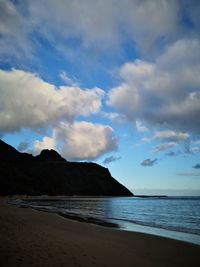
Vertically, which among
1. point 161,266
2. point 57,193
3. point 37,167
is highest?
point 37,167

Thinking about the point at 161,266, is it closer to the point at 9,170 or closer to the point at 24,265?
the point at 24,265

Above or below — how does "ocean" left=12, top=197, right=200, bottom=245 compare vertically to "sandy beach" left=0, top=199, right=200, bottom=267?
above

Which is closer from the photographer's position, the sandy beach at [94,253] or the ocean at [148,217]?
the sandy beach at [94,253]

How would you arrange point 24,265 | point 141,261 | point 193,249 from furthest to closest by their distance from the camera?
point 193,249 → point 141,261 → point 24,265

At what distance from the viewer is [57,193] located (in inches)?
7156

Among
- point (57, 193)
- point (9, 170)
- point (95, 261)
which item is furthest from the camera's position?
point (57, 193)

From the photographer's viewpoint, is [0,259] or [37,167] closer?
[0,259]

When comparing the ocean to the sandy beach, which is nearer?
the sandy beach

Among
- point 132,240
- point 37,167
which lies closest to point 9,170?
point 37,167

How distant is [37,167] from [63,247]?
190 metres

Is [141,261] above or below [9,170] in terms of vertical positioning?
below

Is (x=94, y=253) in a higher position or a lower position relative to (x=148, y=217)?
lower

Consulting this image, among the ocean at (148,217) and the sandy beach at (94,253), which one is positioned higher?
the ocean at (148,217)

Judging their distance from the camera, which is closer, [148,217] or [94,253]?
[94,253]
